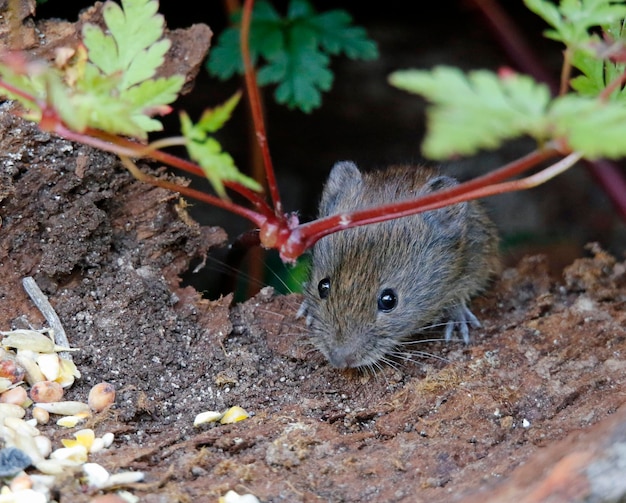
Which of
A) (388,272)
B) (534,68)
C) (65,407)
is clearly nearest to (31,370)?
(65,407)

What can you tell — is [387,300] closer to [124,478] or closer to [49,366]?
[49,366]

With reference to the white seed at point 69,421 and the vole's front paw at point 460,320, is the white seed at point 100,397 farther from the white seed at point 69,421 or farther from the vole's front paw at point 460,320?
the vole's front paw at point 460,320

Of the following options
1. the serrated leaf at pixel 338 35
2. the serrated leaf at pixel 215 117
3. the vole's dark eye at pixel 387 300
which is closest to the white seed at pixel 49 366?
the serrated leaf at pixel 215 117

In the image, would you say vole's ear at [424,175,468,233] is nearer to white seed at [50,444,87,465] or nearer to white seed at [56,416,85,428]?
white seed at [56,416,85,428]

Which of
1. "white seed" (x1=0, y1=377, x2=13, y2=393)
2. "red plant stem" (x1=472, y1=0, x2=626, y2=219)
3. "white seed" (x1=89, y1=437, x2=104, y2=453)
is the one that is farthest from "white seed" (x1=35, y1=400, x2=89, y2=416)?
"red plant stem" (x1=472, y1=0, x2=626, y2=219)

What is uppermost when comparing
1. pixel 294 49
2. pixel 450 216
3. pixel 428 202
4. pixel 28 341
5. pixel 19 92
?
pixel 19 92
